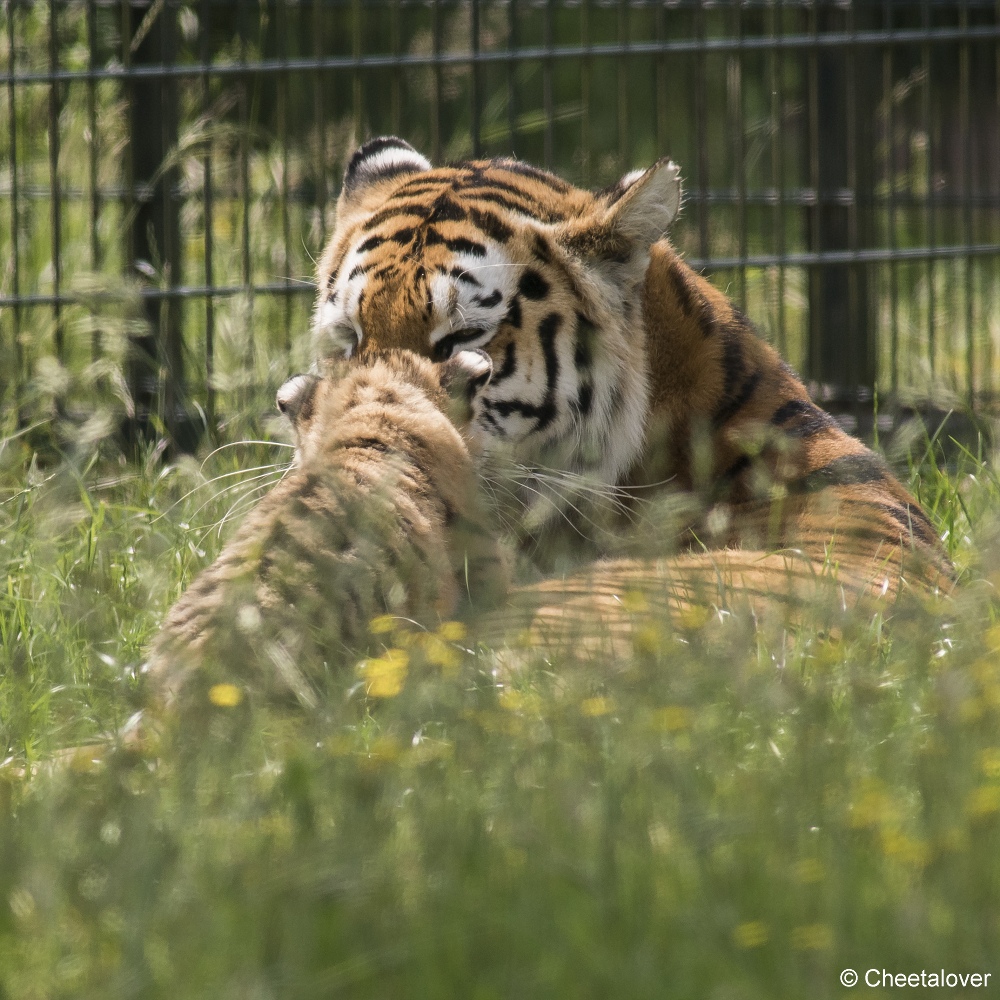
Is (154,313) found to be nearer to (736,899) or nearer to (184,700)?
(184,700)

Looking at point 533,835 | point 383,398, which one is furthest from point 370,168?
point 533,835

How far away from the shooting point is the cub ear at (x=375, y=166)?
3502mm

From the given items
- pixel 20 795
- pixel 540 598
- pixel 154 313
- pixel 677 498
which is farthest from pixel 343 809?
pixel 154 313

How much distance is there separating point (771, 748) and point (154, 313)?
123 inches

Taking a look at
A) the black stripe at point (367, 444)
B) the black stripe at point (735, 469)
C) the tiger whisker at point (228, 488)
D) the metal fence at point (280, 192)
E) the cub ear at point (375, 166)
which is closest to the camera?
the black stripe at point (367, 444)

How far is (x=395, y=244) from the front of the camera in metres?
3.10

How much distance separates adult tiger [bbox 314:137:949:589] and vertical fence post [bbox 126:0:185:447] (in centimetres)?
128

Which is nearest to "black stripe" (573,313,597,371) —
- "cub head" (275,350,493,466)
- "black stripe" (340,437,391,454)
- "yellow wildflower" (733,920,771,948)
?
"cub head" (275,350,493,466)

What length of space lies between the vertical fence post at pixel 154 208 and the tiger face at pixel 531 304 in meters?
1.31

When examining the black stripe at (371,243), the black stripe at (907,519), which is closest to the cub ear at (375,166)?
the black stripe at (371,243)

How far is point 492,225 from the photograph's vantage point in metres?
3.10

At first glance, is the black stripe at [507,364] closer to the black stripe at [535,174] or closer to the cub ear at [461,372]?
the black stripe at [535,174]

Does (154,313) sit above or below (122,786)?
above

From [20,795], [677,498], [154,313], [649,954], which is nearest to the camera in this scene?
[649,954]
